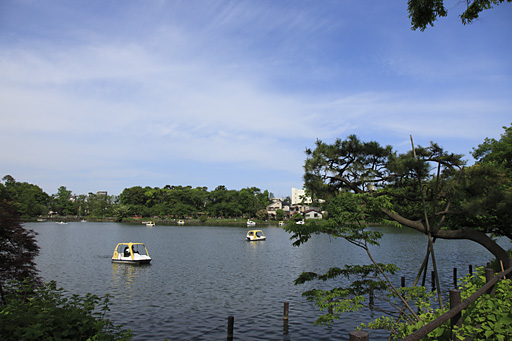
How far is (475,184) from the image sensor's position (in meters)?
12.1

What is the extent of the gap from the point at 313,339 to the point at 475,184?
881cm

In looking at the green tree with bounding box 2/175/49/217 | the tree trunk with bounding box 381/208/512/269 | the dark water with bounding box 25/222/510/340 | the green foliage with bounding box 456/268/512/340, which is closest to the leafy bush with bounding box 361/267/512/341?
the green foliage with bounding box 456/268/512/340

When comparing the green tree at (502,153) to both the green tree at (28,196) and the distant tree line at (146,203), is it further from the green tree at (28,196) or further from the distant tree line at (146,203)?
the green tree at (28,196)

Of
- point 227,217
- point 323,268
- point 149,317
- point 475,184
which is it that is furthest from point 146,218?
point 475,184

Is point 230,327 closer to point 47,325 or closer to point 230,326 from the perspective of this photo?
point 230,326

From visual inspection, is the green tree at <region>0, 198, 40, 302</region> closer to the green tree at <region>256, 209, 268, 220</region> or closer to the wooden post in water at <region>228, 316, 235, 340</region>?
the wooden post in water at <region>228, 316, 235, 340</region>

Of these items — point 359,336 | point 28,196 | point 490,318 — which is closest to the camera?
point 359,336

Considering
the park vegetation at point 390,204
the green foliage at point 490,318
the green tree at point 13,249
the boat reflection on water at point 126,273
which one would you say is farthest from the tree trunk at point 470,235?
the boat reflection on water at point 126,273

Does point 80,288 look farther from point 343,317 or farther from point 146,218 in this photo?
point 146,218

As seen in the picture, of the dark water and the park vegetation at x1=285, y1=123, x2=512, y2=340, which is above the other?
the park vegetation at x1=285, y1=123, x2=512, y2=340

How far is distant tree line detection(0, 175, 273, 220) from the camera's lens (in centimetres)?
14250

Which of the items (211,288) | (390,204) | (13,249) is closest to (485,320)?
(390,204)

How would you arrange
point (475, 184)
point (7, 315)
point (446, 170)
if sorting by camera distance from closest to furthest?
point (7, 315), point (475, 184), point (446, 170)

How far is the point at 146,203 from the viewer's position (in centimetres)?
15762
